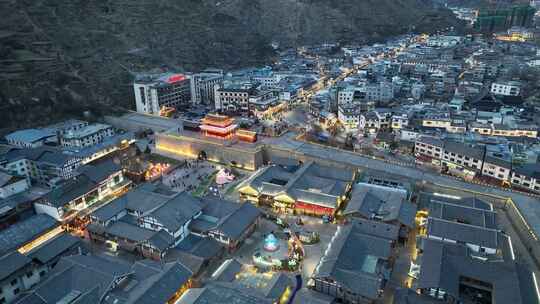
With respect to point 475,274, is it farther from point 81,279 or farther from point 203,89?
point 203,89

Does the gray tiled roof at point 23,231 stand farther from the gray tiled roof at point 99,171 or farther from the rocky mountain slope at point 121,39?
the rocky mountain slope at point 121,39

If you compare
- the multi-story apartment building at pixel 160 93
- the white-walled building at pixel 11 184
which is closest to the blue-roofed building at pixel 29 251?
the white-walled building at pixel 11 184

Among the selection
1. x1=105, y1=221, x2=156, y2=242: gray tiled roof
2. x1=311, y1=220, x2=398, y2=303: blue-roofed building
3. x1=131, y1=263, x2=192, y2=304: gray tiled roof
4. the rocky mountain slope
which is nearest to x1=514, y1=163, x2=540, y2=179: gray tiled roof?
x1=311, y1=220, x2=398, y2=303: blue-roofed building

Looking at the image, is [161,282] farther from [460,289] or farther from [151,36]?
[151,36]

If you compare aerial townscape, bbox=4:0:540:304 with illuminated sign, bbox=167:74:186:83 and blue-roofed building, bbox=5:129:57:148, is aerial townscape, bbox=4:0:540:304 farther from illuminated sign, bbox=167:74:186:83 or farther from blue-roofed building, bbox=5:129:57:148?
illuminated sign, bbox=167:74:186:83

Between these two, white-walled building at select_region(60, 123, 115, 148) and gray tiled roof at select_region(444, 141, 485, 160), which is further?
white-walled building at select_region(60, 123, 115, 148)

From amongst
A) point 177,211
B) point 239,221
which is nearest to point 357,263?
point 239,221
